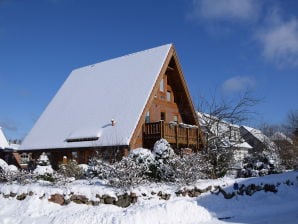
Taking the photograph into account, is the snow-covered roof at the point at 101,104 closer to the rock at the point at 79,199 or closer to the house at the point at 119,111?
the house at the point at 119,111

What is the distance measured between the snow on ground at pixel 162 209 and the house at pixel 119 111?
776cm

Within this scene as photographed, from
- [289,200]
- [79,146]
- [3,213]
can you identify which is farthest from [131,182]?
[79,146]

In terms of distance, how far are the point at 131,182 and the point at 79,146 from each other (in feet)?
36.6

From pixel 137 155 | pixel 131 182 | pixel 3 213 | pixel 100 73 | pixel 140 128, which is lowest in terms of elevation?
pixel 3 213

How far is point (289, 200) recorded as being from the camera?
15.2 m

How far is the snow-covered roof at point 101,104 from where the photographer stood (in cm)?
2430

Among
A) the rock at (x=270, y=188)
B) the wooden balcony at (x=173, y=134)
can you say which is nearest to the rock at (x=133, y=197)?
the rock at (x=270, y=188)

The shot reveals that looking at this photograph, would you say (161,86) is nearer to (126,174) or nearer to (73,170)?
(73,170)

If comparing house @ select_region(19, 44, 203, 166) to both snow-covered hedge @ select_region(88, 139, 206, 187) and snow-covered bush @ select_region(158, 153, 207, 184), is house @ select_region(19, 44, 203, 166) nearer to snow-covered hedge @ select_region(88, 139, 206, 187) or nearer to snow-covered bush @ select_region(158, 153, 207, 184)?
snow-covered hedge @ select_region(88, 139, 206, 187)

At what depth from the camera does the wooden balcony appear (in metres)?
24.9

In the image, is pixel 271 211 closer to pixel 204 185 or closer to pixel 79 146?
pixel 204 185

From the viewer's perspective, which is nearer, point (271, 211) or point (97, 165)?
point (271, 211)

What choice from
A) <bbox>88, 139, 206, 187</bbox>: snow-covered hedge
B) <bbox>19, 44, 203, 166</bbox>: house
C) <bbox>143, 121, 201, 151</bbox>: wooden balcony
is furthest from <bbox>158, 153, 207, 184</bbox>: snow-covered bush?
<bbox>143, 121, 201, 151</bbox>: wooden balcony

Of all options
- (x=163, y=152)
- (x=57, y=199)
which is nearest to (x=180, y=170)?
(x=163, y=152)
